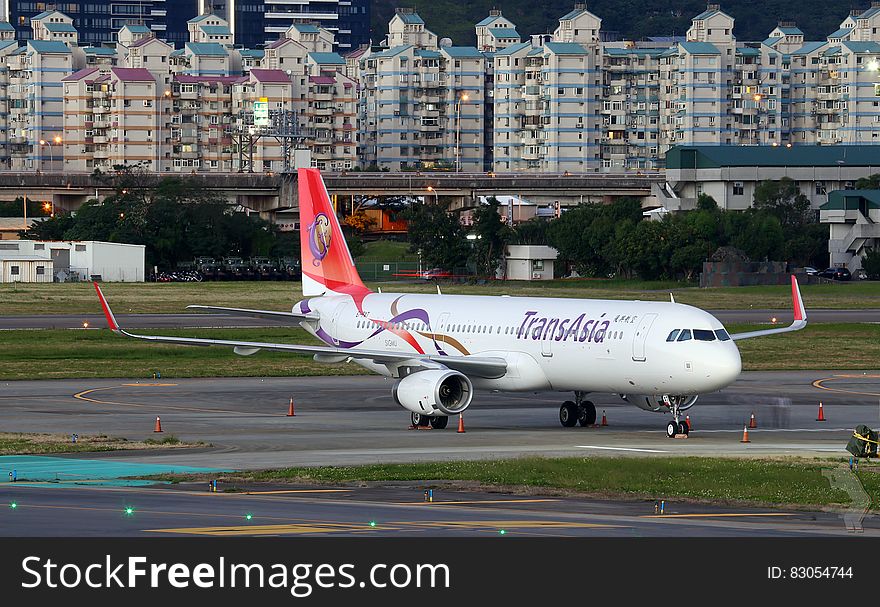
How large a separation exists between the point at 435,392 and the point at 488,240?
415ft

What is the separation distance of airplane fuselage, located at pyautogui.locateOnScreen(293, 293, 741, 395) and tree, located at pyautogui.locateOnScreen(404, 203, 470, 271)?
4637 inches

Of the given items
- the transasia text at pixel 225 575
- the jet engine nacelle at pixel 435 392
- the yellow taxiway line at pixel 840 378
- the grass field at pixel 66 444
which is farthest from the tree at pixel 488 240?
the transasia text at pixel 225 575

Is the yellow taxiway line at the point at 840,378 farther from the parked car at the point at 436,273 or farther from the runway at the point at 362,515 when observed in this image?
the parked car at the point at 436,273

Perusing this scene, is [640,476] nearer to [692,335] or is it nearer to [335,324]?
[692,335]

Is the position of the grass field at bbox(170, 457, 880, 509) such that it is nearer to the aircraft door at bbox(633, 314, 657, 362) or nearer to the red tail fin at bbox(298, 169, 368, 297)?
the aircraft door at bbox(633, 314, 657, 362)

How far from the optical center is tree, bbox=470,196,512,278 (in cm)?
17050

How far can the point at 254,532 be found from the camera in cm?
2578

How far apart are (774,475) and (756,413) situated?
17.2 meters

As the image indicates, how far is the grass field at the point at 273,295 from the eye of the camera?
114 m

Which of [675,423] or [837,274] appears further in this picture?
[837,274]

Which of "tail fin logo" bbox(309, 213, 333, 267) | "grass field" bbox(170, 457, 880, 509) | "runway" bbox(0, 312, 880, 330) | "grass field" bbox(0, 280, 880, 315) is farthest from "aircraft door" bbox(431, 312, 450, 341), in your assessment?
"grass field" bbox(0, 280, 880, 315)

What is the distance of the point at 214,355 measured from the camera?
242ft

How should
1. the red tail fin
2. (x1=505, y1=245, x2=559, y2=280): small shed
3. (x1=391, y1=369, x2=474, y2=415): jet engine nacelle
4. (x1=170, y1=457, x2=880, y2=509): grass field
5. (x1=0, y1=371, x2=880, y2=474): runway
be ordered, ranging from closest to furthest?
(x1=170, y1=457, x2=880, y2=509): grass field → (x1=0, y1=371, x2=880, y2=474): runway → (x1=391, y1=369, x2=474, y2=415): jet engine nacelle → the red tail fin → (x1=505, y1=245, x2=559, y2=280): small shed

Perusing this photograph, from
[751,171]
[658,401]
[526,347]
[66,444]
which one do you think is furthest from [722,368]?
[751,171]
